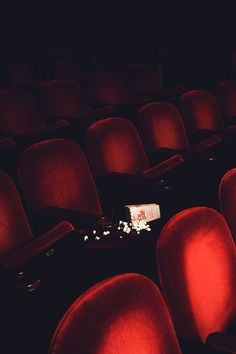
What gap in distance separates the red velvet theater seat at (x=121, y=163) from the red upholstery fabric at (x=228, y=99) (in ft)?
1.82

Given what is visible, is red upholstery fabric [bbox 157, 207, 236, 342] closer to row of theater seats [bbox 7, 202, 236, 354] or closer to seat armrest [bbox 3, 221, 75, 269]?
row of theater seats [bbox 7, 202, 236, 354]

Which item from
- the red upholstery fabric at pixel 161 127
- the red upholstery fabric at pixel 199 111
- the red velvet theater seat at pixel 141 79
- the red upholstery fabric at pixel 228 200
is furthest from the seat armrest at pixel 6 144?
the red velvet theater seat at pixel 141 79

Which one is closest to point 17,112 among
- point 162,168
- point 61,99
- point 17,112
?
point 17,112

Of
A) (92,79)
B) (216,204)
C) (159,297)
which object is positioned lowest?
(216,204)

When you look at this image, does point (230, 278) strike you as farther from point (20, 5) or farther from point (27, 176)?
point (20, 5)

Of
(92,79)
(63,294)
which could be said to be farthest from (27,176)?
(92,79)

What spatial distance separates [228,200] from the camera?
0.79m

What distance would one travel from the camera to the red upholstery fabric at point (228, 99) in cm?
157

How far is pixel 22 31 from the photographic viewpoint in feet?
7.25

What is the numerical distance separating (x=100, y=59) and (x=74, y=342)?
210cm

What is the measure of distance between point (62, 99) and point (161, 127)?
40cm

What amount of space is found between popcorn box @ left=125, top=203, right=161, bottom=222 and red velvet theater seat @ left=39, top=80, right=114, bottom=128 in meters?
0.70

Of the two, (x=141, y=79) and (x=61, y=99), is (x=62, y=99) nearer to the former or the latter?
(x=61, y=99)

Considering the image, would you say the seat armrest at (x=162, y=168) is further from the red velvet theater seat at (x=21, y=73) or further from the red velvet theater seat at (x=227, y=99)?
the red velvet theater seat at (x=21, y=73)
